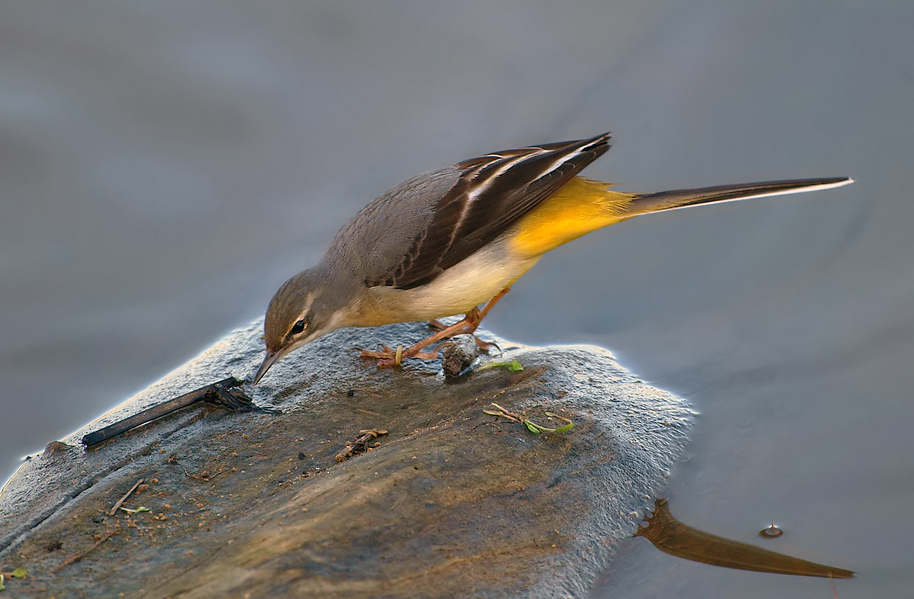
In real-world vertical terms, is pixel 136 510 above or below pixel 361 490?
above

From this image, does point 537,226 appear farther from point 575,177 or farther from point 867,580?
point 867,580

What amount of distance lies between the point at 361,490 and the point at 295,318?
263 centimetres

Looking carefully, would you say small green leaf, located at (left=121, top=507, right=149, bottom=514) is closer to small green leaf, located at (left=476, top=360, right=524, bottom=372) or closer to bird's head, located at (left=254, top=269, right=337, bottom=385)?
bird's head, located at (left=254, top=269, right=337, bottom=385)

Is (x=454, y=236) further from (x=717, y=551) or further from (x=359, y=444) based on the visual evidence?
(x=717, y=551)

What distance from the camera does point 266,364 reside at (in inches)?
243

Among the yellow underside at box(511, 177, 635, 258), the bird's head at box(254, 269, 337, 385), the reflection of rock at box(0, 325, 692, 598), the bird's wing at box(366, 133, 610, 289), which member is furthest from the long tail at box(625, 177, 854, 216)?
the bird's head at box(254, 269, 337, 385)

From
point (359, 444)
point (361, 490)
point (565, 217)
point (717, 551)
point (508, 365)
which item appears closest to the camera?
point (361, 490)

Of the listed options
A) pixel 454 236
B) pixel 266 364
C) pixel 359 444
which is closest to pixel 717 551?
pixel 359 444

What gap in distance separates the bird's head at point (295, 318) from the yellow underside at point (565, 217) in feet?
5.53

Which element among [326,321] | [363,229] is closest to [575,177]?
[363,229]

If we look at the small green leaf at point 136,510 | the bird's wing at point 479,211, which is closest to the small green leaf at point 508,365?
the bird's wing at point 479,211

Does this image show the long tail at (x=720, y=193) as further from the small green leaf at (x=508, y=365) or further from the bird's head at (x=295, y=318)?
the bird's head at (x=295, y=318)

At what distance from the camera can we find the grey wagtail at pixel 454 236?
6.57 metres

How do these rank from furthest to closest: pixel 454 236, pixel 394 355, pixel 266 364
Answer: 1. pixel 454 236
2. pixel 394 355
3. pixel 266 364
